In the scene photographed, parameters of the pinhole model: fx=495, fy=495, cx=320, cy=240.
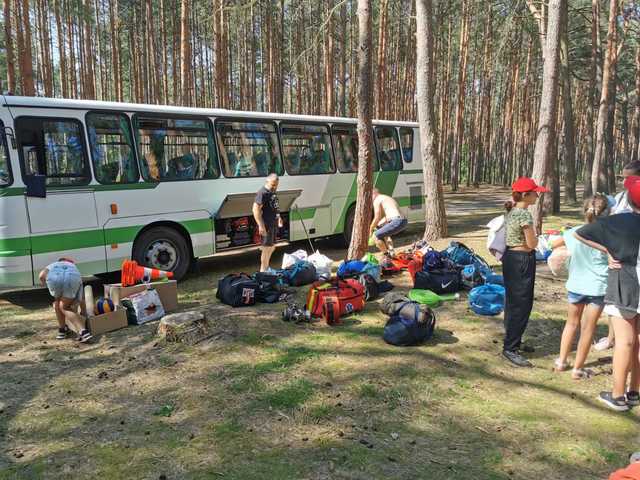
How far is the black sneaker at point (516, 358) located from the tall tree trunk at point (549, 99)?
18.8ft

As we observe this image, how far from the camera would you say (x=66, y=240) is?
24.0 feet

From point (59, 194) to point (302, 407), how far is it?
5.18m

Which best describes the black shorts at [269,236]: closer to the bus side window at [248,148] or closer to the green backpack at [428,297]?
the bus side window at [248,148]

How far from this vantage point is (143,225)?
815 centimetres

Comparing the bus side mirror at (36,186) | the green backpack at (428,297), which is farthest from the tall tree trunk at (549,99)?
the bus side mirror at (36,186)

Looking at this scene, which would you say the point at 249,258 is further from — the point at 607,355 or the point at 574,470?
the point at 574,470

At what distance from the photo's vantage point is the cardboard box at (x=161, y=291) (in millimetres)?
6637

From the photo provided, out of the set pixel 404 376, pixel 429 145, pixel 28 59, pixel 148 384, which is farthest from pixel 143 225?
pixel 28 59

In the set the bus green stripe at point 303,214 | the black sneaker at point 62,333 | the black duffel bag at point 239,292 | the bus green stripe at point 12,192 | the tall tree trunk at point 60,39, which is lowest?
the black sneaker at point 62,333

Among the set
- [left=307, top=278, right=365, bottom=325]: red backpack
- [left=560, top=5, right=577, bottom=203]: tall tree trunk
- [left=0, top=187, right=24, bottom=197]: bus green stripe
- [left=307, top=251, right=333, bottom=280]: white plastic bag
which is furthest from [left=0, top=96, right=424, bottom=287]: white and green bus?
[left=560, top=5, right=577, bottom=203]: tall tree trunk

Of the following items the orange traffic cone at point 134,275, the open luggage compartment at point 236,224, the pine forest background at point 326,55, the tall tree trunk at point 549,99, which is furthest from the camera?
the pine forest background at point 326,55

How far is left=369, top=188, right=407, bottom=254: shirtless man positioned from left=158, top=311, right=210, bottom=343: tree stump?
423 centimetres

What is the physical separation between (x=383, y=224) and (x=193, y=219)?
3551 millimetres

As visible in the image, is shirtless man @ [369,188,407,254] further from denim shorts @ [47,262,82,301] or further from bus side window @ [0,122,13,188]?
bus side window @ [0,122,13,188]
